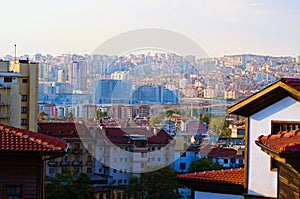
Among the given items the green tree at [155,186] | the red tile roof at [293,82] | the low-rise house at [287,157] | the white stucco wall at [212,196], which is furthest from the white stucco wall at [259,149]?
the green tree at [155,186]

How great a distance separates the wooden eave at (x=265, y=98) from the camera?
902 centimetres

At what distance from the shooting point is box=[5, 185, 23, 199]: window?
370 inches

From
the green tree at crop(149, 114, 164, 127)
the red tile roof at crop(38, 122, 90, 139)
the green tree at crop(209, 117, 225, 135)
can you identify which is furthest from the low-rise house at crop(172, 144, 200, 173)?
the red tile roof at crop(38, 122, 90, 139)

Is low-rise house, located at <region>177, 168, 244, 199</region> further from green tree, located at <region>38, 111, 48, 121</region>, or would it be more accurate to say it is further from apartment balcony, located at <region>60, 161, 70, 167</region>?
green tree, located at <region>38, 111, 48, 121</region>

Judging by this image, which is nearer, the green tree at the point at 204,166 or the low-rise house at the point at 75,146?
the green tree at the point at 204,166

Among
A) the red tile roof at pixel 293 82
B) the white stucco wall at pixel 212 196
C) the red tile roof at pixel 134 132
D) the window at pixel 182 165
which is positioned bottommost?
the window at pixel 182 165

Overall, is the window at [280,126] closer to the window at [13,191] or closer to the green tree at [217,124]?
the window at [13,191]

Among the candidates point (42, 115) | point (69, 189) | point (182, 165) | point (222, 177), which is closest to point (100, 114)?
point (182, 165)

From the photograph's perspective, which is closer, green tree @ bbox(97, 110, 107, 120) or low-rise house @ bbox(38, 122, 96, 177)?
low-rise house @ bbox(38, 122, 96, 177)

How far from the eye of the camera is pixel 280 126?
30.6 ft

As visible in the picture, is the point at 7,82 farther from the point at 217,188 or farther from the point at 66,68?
the point at 66,68

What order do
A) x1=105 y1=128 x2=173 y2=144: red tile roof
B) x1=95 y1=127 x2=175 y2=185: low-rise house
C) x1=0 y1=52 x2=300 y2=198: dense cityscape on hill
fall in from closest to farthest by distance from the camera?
x1=0 y1=52 x2=300 y2=198: dense cityscape on hill, x1=95 y1=127 x2=175 y2=185: low-rise house, x1=105 y1=128 x2=173 y2=144: red tile roof

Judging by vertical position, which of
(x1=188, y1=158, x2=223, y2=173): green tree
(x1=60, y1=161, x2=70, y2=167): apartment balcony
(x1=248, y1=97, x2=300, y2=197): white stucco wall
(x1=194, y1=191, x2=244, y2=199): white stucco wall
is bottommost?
(x1=60, y1=161, x2=70, y2=167): apartment balcony

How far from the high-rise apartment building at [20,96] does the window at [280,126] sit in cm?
3261
